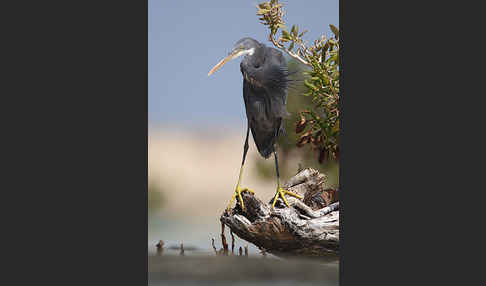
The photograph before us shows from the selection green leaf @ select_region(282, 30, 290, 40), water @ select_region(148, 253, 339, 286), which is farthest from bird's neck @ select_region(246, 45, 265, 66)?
water @ select_region(148, 253, 339, 286)

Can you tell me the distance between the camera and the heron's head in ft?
12.1

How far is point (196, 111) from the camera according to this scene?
3.76 meters

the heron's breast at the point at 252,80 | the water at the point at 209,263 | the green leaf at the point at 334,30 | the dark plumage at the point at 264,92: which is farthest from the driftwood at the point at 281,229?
the green leaf at the point at 334,30

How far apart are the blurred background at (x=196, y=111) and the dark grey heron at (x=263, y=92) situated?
0.06 metres

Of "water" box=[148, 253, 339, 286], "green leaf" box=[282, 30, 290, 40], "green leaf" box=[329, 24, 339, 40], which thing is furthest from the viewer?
"green leaf" box=[282, 30, 290, 40]

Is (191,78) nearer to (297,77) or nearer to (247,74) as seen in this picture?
(247,74)

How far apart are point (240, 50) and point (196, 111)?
0.56 metres

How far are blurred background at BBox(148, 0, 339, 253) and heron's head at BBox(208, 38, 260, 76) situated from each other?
0.04m

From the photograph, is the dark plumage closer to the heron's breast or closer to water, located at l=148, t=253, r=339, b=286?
the heron's breast

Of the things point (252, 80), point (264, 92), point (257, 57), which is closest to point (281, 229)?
point (264, 92)

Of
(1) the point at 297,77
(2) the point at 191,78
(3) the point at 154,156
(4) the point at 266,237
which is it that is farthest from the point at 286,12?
(4) the point at 266,237

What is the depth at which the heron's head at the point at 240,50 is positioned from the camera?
3.67 m

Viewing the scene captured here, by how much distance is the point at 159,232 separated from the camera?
12.1ft

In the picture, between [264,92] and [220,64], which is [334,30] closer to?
[264,92]
